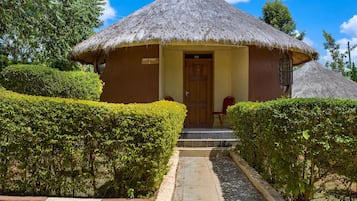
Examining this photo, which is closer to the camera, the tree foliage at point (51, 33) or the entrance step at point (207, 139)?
the entrance step at point (207, 139)

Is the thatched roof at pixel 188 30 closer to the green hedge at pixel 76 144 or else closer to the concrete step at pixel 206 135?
the concrete step at pixel 206 135

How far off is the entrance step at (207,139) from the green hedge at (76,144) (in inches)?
177

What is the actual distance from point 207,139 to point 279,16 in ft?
64.6

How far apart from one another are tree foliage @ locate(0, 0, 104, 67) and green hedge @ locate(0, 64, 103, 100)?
4.13 meters

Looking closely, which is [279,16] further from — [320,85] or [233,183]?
[233,183]

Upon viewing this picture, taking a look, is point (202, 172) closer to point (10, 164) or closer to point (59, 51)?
point (10, 164)

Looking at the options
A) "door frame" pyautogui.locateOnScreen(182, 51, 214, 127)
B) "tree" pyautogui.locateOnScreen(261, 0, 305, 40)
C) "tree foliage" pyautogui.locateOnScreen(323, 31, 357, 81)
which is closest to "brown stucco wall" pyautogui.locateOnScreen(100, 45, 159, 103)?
"door frame" pyautogui.locateOnScreen(182, 51, 214, 127)

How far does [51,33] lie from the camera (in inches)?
555

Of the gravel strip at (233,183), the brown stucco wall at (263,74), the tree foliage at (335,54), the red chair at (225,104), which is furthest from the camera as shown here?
the tree foliage at (335,54)

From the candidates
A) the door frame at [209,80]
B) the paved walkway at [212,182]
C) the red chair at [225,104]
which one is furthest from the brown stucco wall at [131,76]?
the paved walkway at [212,182]

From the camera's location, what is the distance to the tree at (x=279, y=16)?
25.7 metres

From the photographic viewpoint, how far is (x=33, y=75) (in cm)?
790

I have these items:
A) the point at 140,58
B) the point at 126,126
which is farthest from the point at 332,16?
the point at 126,126

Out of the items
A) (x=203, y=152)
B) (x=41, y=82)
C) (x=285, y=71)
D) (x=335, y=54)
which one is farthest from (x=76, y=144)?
(x=335, y=54)
